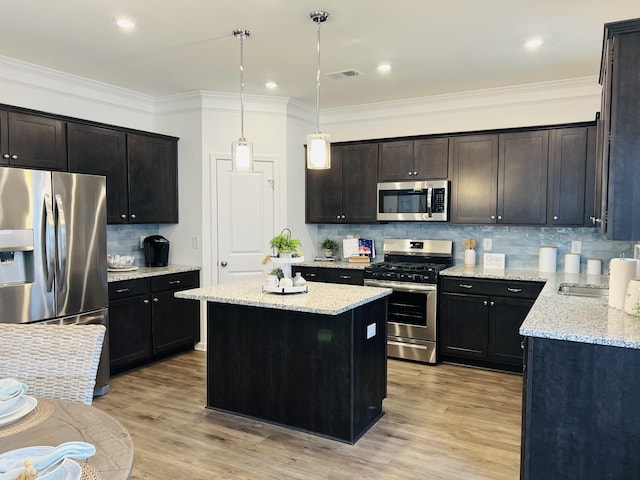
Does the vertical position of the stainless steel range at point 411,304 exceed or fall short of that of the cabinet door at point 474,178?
it falls short

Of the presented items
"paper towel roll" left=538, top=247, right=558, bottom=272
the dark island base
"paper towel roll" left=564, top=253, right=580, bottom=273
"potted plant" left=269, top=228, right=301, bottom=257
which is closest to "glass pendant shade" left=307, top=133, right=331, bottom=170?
"potted plant" left=269, top=228, right=301, bottom=257

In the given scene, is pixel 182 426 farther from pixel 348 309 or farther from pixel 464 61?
pixel 464 61

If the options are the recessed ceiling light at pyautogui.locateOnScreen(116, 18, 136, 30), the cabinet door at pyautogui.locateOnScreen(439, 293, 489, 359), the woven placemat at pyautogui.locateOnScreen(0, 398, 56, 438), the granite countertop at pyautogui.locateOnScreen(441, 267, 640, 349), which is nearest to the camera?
the woven placemat at pyautogui.locateOnScreen(0, 398, 56, 438)

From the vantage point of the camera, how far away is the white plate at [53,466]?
1.09m

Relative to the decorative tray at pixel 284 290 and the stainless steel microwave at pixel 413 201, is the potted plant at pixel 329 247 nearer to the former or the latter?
the stainless steel microwave at pixel 413 201

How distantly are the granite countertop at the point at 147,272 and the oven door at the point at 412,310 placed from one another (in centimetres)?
201

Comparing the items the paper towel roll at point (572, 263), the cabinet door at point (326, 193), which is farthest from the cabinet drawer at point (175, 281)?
the paper towel roll at point (572, 263)

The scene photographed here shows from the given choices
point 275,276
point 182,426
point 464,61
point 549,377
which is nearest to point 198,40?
point 275,276

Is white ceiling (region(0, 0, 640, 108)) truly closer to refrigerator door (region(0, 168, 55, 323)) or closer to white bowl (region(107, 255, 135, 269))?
refrigerator door (region(0, 168, 55, 323))

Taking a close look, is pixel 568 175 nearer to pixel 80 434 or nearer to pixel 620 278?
pixel 620 278

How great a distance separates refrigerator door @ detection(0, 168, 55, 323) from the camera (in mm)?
3348

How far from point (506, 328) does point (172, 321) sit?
3248 mm

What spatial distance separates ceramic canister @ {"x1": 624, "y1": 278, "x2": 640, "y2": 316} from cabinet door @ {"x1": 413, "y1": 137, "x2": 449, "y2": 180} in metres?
2.63

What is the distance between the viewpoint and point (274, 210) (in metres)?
5.39
